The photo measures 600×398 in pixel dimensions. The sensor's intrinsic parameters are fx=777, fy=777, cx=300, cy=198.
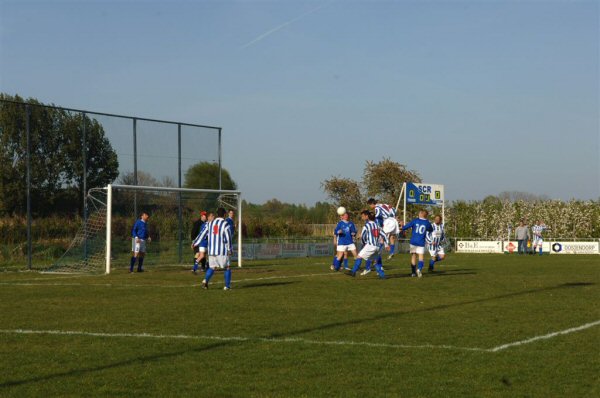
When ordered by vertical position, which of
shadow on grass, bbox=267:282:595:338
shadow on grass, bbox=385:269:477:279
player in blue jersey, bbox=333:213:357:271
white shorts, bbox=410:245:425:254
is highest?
player in blue jersey, bbox=333:213:357:271

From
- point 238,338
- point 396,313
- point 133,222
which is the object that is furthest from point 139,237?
point 238,338

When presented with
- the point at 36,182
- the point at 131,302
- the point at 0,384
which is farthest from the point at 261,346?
the point at 36,182

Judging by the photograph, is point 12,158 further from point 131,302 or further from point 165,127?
point 131,302

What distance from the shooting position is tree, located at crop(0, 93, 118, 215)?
2997cm

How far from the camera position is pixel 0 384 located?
7.86 metres

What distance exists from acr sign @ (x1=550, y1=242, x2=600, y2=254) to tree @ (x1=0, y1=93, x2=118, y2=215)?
107 ft

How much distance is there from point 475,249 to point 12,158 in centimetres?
3375

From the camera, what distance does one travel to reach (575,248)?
51688 millimetres

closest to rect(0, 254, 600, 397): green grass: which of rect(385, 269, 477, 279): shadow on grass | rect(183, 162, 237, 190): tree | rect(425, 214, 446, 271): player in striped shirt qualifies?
rect(385, 269, 477, 279): shadow on grass

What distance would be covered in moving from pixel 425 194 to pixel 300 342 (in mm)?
40044

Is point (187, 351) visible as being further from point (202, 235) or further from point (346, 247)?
point (346, 247)

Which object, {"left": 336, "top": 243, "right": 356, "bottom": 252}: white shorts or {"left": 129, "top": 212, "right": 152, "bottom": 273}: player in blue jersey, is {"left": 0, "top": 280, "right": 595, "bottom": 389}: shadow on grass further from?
{"left": 129, "top": 212, "right": 152, "bottom": 273}: player in blue jersey

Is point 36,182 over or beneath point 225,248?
over

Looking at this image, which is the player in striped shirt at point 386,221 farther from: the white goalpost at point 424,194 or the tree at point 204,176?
the white goalpost at point 424,194
